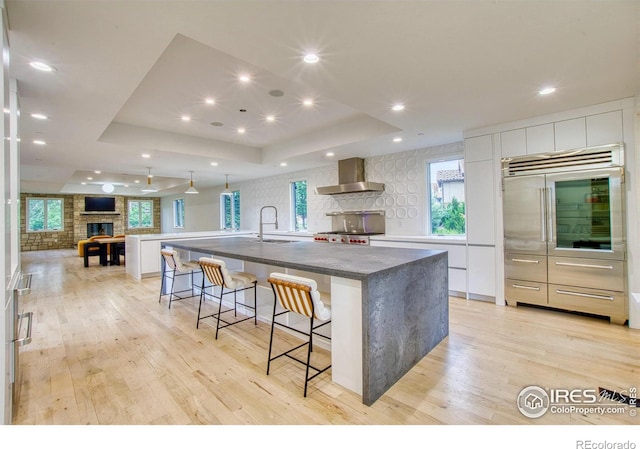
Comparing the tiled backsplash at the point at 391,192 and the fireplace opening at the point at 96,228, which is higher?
the tiled backsplash at the point at 391,192

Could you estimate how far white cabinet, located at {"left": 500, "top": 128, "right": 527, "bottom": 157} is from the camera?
146 inches

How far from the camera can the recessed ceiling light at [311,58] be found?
7.21ft

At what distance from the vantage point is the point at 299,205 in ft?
25.1

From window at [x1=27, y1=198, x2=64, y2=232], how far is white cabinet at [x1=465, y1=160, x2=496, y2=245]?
51.2 feet

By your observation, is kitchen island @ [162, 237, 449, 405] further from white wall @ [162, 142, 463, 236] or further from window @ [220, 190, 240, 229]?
window @ [220, 190, 240, 229]

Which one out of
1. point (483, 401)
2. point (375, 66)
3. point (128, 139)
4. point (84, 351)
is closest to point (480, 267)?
point (483, 401)

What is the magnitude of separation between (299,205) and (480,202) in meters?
4.50

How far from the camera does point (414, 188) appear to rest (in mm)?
5289

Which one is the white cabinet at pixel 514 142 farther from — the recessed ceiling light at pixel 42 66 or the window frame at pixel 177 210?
the window frame at pixel 177 210

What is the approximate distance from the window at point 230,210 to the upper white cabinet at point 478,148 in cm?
714

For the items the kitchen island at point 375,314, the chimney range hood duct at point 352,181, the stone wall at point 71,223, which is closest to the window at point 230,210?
the chimney range hood duct at point 352,181

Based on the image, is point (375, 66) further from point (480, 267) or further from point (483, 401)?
point (480, 267)
